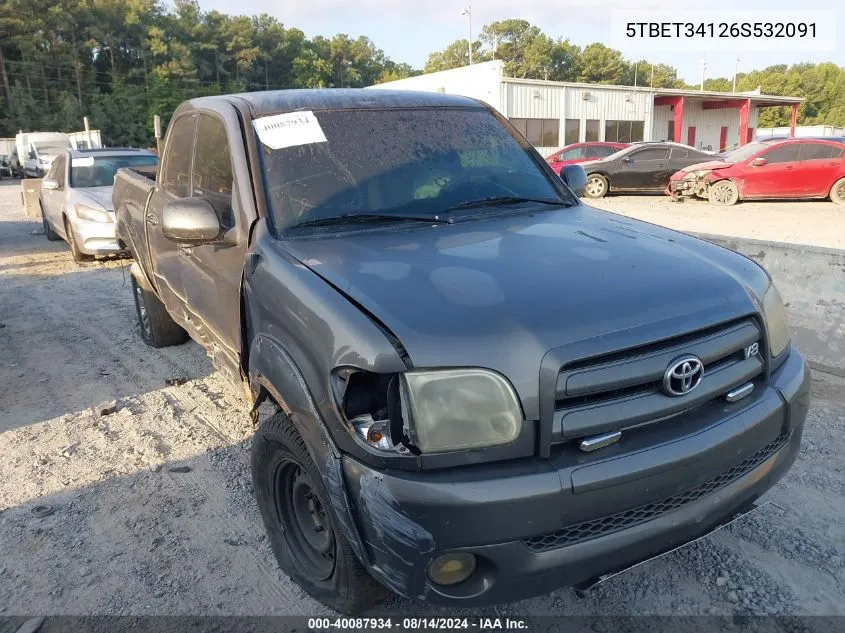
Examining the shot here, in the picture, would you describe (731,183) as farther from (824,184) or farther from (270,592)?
(270,592)

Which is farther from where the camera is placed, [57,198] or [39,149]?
[39,149]

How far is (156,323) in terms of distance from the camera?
550 centimetres

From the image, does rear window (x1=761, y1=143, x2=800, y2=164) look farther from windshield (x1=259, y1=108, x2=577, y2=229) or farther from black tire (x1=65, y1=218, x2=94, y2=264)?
black tire (x1=65, y1=218, x2=94, y2=264)

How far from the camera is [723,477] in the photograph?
2178 mm

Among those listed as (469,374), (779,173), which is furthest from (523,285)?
(779,173)

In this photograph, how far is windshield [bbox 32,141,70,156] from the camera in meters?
29.6

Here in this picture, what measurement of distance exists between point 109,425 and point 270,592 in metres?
2.22

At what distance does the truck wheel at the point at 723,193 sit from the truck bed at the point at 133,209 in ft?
45.5

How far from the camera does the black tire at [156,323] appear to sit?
5.45 m

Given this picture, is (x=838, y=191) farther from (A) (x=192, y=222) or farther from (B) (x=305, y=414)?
(B) (x=305, y=414)

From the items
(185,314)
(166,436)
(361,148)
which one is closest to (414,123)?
(361,148)

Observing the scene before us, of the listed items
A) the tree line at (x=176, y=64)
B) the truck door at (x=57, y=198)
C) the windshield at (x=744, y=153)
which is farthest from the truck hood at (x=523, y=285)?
the tree line at (x=176, y=64)

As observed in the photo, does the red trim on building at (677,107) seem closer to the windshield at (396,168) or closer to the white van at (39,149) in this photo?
the white van at (39,149)

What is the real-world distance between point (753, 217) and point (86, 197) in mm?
12640
